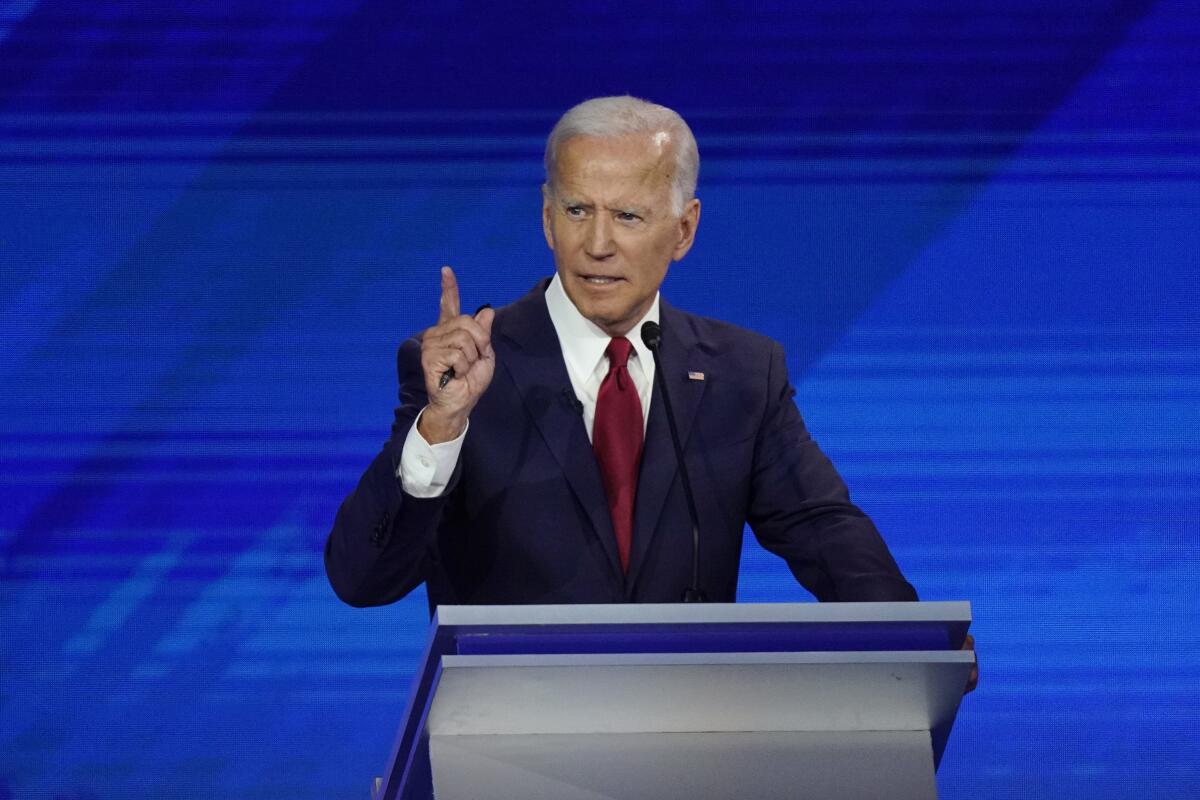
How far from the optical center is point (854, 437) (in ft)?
13.2

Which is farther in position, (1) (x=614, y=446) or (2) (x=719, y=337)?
(2) (x=719, y=337)

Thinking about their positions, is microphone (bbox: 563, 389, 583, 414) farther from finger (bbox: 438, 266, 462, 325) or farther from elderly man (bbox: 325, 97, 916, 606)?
finger (bbox: 438, 266, 462, 325)

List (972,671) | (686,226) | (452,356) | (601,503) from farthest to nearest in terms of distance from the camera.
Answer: (686,226) < (601,503) < (452,356) < (972,671)

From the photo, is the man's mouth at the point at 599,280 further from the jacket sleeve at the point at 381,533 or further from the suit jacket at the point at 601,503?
the jacket sleeve at the point at 381,533

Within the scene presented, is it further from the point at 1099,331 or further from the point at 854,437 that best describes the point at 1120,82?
the point at 854,437

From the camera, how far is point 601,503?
2629mm

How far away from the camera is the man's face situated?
8.79ft

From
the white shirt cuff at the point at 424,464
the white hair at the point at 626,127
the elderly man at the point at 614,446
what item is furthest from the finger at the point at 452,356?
the white hair at the point at 626,127

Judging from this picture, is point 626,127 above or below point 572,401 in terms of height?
above

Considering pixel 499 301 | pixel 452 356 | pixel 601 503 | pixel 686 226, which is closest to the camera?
pixel 452 356

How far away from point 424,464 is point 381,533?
11cm

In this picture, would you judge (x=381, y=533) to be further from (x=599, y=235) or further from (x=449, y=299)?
(x=599, y=235)

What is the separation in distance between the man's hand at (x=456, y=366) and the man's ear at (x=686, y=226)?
0.60m

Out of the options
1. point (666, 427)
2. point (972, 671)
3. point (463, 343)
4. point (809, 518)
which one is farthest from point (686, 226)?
point (972, 671)
